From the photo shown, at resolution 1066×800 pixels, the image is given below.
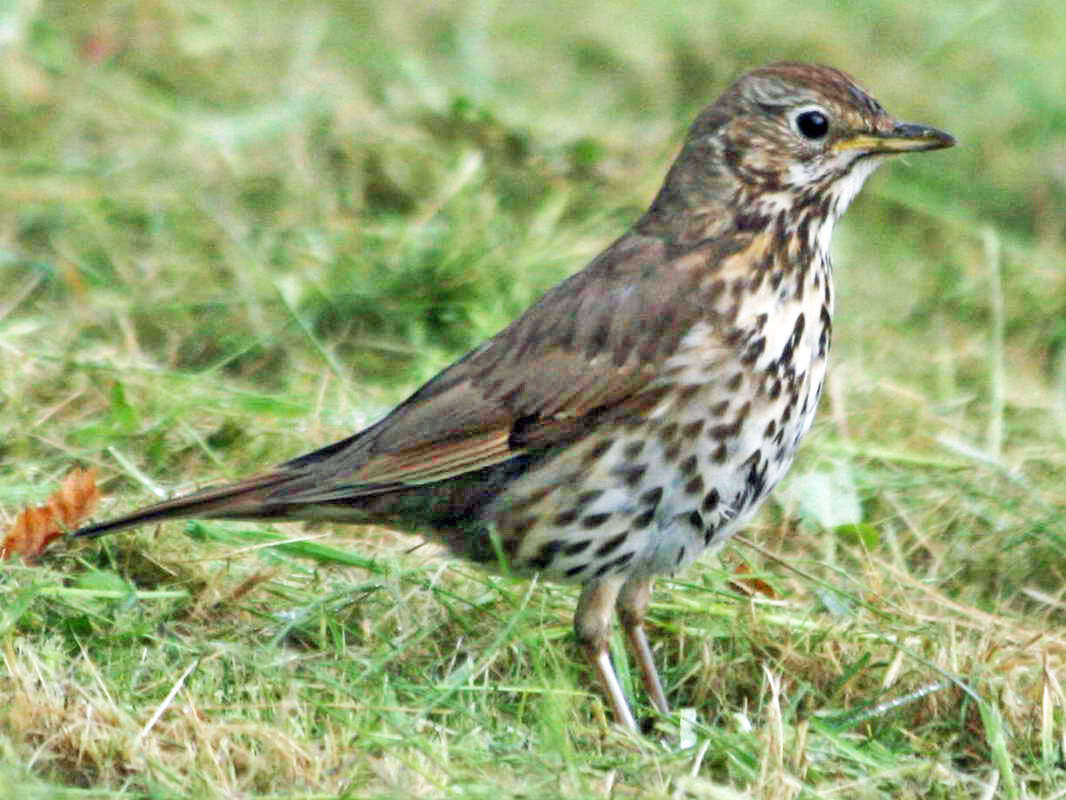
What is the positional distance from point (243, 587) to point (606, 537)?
0.81 meters

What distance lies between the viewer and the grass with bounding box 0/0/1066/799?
3965 millimetres

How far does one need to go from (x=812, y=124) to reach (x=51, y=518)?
1874mm

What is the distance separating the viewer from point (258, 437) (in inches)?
212

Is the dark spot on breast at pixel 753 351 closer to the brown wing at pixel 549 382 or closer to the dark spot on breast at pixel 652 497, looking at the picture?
the brown wing at pixel 549 382

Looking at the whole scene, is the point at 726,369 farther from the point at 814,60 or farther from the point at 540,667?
the point at 814,60

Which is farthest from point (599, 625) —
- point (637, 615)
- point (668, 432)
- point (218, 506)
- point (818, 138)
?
point (818, 138)

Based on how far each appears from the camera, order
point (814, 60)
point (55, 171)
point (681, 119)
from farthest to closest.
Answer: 1. point (814, 60)
2. point (681, 119)
3. point (55, 171)

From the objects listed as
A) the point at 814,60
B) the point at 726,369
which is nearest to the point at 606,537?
the point at 726,369

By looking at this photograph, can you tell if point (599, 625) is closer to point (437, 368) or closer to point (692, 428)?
point (692, 428)

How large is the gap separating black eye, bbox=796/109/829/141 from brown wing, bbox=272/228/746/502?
309 mm

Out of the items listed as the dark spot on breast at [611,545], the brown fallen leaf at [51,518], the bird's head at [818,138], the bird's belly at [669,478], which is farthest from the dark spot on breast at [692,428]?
the brown fallen leaf at [51,518]

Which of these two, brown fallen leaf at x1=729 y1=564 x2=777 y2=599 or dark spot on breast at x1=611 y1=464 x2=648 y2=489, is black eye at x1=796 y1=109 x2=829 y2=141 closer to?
dark spot on breast at x1=611 y1=464 x2=648 y2=489

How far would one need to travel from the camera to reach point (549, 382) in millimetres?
4418

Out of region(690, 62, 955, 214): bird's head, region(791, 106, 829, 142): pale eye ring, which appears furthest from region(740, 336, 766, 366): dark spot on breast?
region(791, 106, 829, 142): pale eye ring
